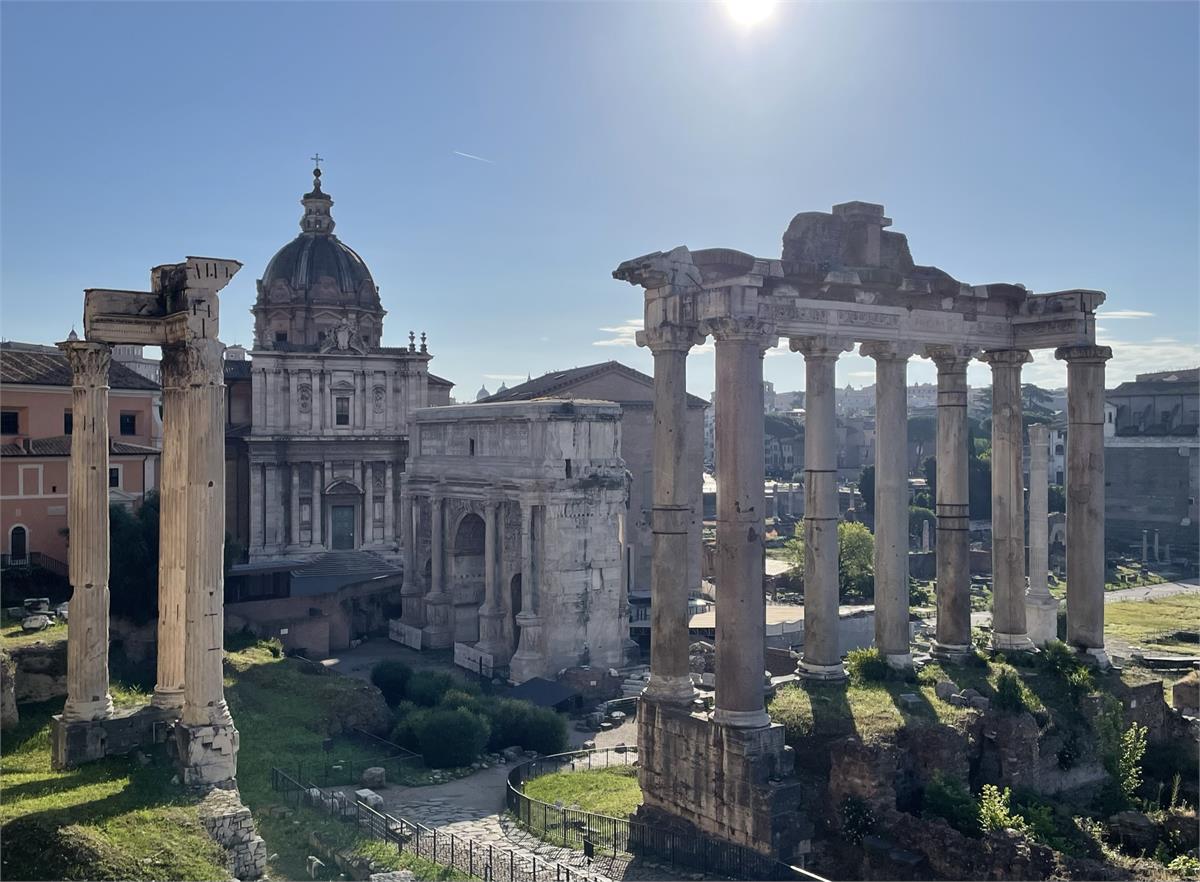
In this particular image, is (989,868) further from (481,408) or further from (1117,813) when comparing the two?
(481,408)

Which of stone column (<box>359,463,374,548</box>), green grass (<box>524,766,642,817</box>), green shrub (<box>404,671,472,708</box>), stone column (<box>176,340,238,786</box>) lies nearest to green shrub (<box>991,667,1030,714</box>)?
green grass (<box>524,766,642,817</box>)

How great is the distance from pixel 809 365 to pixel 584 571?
22328mm

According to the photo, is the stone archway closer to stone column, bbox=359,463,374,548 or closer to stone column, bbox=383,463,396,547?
stone column, bbox=383,463,396,547

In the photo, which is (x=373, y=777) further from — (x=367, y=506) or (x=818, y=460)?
(x=367, y=506)

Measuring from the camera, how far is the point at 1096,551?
22.5m

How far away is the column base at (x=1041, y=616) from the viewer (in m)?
32.8

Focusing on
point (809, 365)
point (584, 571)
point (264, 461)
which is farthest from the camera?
point (264, 461)

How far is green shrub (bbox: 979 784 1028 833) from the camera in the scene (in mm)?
16455

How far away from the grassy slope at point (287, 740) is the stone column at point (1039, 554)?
790 inches

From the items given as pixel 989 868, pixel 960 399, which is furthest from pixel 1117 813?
pixel 960 399

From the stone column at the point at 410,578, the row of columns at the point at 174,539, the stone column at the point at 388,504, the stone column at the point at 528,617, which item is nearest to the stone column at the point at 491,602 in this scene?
the stone column at the point at 528,617

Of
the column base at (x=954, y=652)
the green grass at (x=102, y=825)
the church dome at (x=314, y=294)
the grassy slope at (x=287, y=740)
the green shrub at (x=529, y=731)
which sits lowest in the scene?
the green shrub at (x=529, y=731)

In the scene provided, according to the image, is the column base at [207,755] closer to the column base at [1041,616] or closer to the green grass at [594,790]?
the green grass at [594,790]

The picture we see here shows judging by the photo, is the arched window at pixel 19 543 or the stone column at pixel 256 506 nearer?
the arched window at pixel 19 543
